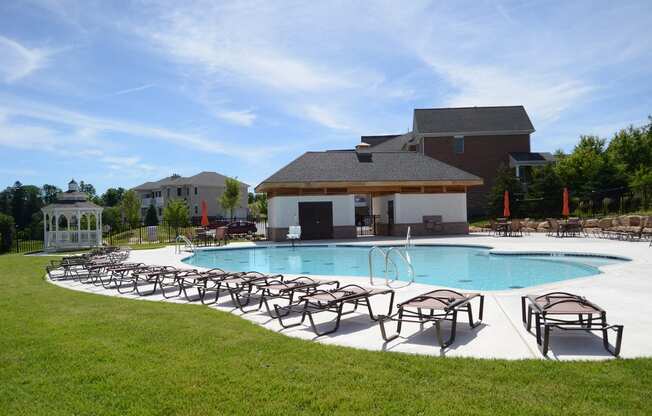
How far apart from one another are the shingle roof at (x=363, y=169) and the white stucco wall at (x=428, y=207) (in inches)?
42.6

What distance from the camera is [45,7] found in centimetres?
1307

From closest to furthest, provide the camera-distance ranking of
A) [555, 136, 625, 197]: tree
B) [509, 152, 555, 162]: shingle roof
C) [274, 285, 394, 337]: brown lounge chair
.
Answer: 1. [274, 285, 394, 337]: brown lounge chair
2. [555, 136, 625, 197]: tree
3. [509, 152, 555, 162]: shingle roof

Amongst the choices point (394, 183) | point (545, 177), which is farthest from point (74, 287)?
point (545, 177)

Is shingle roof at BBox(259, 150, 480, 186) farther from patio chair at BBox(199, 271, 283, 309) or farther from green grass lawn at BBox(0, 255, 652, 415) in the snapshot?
green grass lawn at BBox(0, 255, 652, 415)

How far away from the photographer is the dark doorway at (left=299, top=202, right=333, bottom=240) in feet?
80.5

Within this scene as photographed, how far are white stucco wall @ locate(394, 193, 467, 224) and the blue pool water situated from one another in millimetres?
5220

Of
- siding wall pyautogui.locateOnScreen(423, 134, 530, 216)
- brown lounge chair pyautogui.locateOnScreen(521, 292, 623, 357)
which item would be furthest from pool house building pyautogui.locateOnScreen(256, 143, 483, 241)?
brown lounge chair pyautogui.locateOnScreen(521, 292, 623, 357)

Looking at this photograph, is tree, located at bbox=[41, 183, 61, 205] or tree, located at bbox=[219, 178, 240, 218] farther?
tree, located at bbox=[41, 183, 61, 205]

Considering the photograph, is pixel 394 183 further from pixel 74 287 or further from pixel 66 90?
pixel 74 287

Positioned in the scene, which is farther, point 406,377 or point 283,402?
point 406,377

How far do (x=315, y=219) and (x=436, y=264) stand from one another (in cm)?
1047

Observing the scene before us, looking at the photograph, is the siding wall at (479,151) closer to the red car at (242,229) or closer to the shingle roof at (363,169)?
the shingle roof at (363,169)

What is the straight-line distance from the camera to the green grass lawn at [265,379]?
3479 mm

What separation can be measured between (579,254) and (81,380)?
48.2 ft
